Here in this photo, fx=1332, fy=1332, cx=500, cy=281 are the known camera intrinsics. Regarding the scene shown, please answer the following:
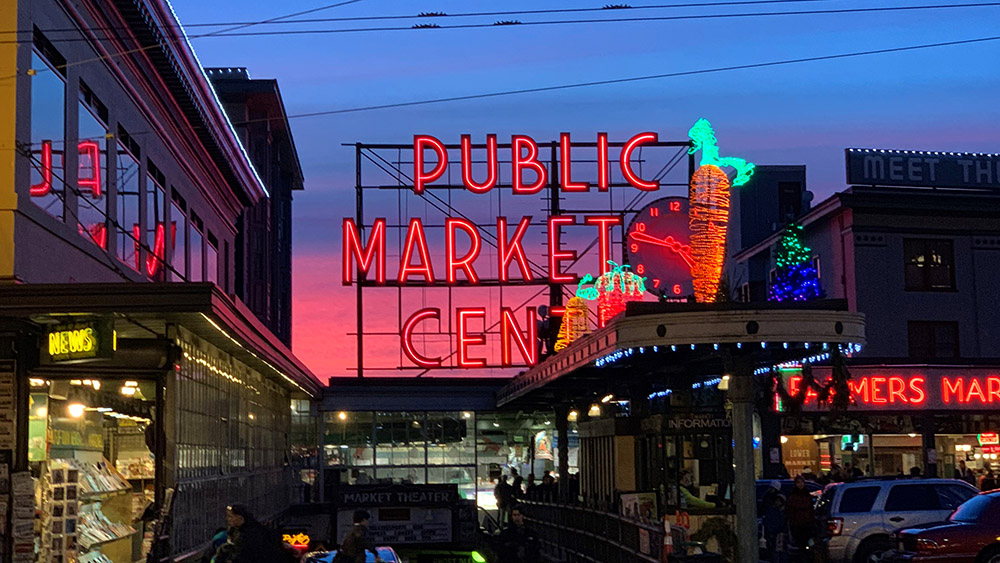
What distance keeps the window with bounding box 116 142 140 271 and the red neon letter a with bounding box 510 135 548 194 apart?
23530mm

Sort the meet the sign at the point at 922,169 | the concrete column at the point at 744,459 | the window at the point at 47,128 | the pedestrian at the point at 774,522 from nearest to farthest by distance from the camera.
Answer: the window at the point at 47,128
the concrete column at the point at 744,459
the pedestrian at the point at 774,522
the meet the sign at the point at 922,169

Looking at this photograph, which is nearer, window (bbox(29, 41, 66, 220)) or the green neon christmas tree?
window (bbox(29, 41, 66, 220))

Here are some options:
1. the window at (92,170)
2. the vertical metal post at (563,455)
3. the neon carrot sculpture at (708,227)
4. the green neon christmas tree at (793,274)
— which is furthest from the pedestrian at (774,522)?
the window at (92,170)

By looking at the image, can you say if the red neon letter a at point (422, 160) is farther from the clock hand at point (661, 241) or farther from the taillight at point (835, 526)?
the taillight at point (835, 526)

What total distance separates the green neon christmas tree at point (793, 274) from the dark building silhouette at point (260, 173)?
24581mm

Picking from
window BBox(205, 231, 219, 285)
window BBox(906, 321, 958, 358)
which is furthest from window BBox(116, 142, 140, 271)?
window BBox(906, 321, 958, 358)

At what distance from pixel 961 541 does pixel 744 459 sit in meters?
3.39

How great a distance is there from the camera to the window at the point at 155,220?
26172 millimetres

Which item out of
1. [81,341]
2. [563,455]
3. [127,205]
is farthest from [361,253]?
[81,341]

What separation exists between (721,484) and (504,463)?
22706 millimetres

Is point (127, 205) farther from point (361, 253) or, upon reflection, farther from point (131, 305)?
point (361, 253)

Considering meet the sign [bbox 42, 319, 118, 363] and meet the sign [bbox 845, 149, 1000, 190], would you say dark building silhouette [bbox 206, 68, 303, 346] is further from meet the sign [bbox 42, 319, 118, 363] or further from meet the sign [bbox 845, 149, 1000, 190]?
meet the sign [bbox 42, 319, 118, 363]

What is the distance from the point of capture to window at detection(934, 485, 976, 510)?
24312 mm

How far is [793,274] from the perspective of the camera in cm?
3094
